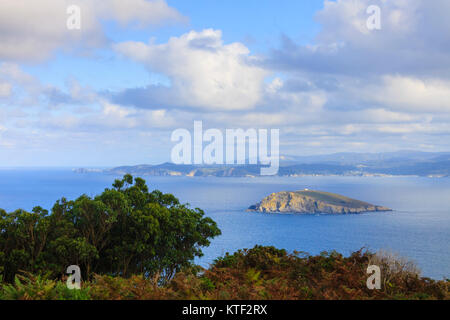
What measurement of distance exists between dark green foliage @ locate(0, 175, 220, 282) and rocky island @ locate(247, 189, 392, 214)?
104600mm

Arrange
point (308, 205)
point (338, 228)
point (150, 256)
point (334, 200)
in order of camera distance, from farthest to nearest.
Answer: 1. point (334, 200)
2. point (308, 205)
3. point (338, 228)
4. point (150, 256)

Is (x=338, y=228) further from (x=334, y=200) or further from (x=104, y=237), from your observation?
(x=104, y=237)

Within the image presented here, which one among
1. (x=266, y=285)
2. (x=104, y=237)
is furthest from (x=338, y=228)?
(x=266, y=285)

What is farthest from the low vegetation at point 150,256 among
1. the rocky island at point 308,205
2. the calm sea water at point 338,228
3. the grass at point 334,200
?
the grass at point 334,200

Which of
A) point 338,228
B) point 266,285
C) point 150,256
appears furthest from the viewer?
point 338,228

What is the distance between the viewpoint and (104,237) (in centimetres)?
1598

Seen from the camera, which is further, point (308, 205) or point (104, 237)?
point (308, 205)

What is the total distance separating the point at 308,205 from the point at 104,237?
113 meters

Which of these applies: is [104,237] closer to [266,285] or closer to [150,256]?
[150,256]

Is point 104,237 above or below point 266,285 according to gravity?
below

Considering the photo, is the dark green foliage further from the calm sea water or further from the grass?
the grass

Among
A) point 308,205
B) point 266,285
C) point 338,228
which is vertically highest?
point 266,285

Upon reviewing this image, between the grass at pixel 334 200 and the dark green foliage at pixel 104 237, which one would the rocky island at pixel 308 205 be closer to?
the grass at pixel 334 200
